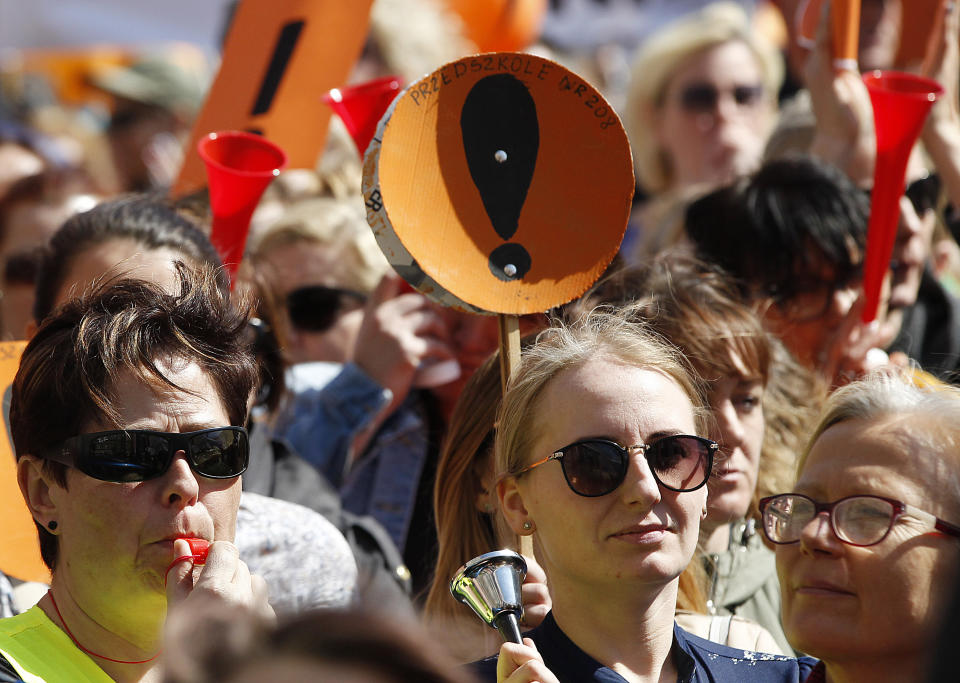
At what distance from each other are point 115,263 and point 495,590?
4.11ft

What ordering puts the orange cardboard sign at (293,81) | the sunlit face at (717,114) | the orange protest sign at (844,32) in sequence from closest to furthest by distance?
the orange protest sign at (844,32) < the orange cardboard sign at (293,81) < the sunlit face at (717,114)

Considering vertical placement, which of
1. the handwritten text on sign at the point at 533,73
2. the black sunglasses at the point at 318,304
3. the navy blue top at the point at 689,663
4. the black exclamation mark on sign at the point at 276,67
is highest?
the handwritten text on sign at the point at 533,73

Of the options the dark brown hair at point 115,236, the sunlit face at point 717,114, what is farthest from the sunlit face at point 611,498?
the sunlit face at point 717,114

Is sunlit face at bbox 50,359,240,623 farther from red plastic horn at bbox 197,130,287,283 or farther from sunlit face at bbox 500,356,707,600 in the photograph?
red plastic horn at bbox 197,130,287,283

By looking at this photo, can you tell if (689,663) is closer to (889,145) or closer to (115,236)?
(889,145)

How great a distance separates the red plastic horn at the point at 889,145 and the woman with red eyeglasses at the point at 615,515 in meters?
0.99

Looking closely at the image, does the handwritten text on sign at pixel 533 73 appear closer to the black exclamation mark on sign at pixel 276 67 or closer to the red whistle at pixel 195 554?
the red whistle at pixel 195 554

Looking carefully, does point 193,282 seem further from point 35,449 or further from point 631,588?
point 631,588

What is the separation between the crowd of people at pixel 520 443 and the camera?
1.75 metres

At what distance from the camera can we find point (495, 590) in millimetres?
1662

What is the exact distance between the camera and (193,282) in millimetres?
2023

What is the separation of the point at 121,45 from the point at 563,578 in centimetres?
961

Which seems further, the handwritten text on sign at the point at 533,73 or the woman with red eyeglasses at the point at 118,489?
the handwritten text on sign at the point at 533,73

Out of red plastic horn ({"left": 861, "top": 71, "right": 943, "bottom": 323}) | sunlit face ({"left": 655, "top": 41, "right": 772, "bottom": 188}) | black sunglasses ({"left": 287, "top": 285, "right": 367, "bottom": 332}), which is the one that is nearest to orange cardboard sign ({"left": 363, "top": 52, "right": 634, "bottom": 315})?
red plastic horn ({"left": 861, "top": 71, "right": 943, "bottom": 323})
